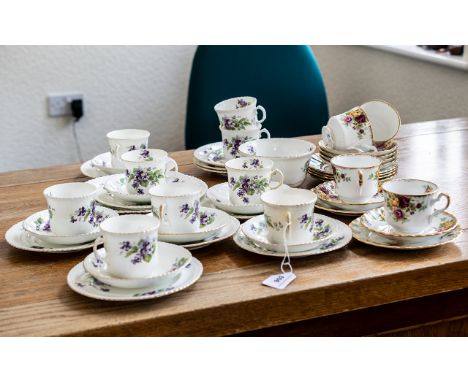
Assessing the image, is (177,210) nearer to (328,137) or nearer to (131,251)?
(131,251)

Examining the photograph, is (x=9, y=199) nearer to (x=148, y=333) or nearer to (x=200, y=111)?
(x=148, y=333)

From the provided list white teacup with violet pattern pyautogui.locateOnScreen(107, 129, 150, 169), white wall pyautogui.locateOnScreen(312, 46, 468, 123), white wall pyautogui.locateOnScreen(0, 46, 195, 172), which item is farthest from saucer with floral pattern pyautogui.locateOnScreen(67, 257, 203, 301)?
white wall pyautogui.locateOnScreen(0, 46, 195, 172)

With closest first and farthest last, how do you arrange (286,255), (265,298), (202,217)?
1. (265,298)
2. (286,255)
3. (202,217)

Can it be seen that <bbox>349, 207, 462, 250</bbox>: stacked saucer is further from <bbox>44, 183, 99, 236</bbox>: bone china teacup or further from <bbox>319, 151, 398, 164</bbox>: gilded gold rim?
<bbox>44, 183, 99, 236</bbox>: bone china teacup

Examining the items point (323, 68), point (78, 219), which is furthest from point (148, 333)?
point (323, 68)

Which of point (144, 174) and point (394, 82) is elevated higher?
point (144, 174)

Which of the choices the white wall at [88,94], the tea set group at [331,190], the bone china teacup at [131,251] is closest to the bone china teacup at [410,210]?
the tea set group at [331,190]

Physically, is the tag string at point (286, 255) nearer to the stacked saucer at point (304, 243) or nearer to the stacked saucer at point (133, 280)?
the stacked saucer at point (304, 243)

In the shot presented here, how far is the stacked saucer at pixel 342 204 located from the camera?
1.46 meters

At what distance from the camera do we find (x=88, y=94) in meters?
3.12

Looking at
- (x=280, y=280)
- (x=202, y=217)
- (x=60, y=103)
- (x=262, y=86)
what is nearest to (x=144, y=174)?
(x=202, y=217)

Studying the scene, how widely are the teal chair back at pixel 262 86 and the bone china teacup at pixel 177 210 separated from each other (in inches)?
46.2

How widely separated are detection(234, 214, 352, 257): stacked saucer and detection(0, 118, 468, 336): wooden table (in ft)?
Result: 0.05

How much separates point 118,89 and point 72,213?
1.91 metres
